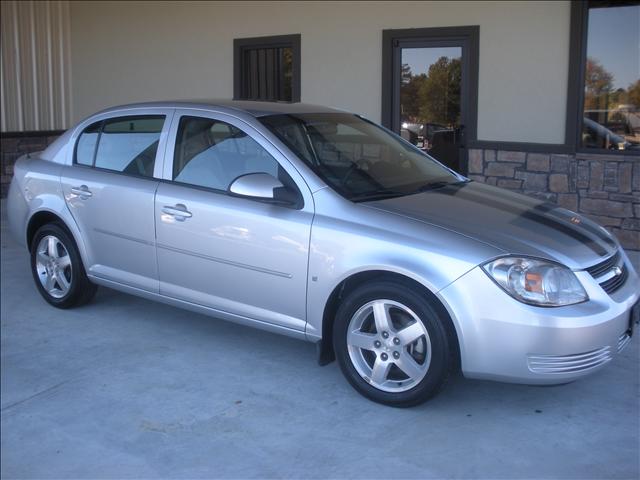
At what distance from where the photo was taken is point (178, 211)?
16.1 ft

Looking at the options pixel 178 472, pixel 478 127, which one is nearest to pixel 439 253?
pixel 178 472

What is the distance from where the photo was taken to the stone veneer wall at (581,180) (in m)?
7.83

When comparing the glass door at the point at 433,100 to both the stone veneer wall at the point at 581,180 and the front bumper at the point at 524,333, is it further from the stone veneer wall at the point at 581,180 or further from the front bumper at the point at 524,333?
the front bumper at the point at 524,333

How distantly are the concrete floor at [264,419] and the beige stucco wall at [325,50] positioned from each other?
3997 mm

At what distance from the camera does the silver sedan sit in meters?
3.84

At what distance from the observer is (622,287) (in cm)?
420

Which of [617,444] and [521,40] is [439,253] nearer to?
[617,444]

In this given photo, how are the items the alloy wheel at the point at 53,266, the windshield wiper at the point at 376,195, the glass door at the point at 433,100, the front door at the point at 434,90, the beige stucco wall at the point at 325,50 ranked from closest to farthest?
the windshield wiper at the point at 376,195, the alloy wheel at the point at 53,266, the beige stucco wall at the point at 325,50, the front door at the point at 434,90, the glass door at the point at 433,100

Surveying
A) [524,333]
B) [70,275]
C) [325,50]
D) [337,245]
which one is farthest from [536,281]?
[325,50]

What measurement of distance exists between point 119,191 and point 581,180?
5.08 m

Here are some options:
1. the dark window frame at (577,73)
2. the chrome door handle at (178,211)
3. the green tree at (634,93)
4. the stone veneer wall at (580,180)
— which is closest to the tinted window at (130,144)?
the chrome door handle at (178,211)

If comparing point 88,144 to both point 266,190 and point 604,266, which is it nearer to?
point 266,190

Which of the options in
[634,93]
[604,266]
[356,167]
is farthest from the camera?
[634,93]

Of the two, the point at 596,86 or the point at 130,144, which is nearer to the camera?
the point at 130,144
